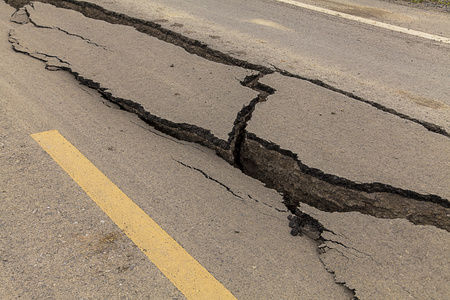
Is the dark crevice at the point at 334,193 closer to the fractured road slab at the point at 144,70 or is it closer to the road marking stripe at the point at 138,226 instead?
the fractured road slab at the point at 144,70

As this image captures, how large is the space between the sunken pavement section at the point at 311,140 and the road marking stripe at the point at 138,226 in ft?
2.44

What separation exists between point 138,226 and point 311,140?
161cm

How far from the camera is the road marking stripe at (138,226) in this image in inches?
82.0

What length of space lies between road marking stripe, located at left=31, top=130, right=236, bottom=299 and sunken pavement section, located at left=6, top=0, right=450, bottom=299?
74 cm

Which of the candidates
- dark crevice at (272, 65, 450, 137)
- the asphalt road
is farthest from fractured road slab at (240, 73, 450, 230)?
the asphalt road

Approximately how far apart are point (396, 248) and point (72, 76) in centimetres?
362

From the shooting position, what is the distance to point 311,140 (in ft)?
Answer: 10.5

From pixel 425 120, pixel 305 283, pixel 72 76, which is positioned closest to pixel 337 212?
pixel 305 283

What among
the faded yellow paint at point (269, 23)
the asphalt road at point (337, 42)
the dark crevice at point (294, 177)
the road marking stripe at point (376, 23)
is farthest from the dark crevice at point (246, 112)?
the road marking stripe at point (376, 23)

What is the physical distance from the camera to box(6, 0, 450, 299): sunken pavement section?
2.33 metres

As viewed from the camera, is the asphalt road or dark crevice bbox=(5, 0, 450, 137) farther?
the asphalt road

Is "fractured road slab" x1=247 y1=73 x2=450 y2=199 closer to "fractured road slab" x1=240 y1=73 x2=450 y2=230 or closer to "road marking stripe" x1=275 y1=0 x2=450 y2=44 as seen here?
"fractured road slab" x1=240 y1=73 x2=450 y2=230

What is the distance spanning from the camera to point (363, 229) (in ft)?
8.14

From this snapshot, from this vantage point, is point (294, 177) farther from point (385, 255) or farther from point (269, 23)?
point (269, 23)
